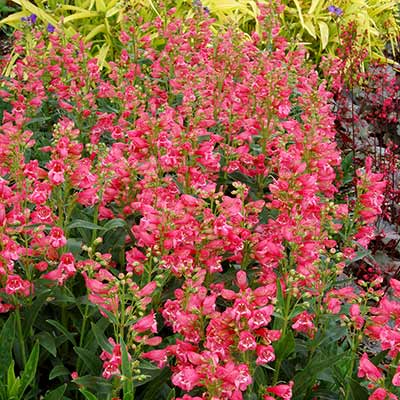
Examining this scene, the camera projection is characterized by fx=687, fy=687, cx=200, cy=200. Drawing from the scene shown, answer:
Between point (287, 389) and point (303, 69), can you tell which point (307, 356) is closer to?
point (287, 389)

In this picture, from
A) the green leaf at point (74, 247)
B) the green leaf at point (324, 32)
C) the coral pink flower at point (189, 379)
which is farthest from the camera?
the green leaf at point (324, 32)

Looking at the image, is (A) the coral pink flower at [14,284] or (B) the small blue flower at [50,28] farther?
(B) the small blue flower at [50,28]

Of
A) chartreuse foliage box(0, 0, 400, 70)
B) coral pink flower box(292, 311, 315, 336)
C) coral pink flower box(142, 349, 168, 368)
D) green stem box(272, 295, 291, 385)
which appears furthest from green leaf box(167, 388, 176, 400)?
chartreuse foliage box(0, 0, 400, 70)

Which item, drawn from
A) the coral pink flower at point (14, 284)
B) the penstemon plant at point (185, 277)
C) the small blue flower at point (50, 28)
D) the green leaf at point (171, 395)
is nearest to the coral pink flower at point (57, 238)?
the penstemon plant at point (185, 277)

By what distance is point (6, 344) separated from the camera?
2090mm

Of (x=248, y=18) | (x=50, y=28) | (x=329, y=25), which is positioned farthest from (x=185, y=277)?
(x=329, y=25)

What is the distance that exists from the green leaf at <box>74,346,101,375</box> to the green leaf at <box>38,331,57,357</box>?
126 millimetres

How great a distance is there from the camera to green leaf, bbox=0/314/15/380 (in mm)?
2086

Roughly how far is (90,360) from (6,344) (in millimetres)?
262

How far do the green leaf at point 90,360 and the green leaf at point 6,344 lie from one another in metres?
0.21

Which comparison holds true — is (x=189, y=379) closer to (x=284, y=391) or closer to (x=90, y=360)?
(x=284, y=391)

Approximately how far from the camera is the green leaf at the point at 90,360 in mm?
2061

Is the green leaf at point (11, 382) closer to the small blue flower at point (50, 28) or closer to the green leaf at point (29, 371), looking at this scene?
the green leaf at point (29, 371)

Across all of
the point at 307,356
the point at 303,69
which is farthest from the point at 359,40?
the point at 307,356
